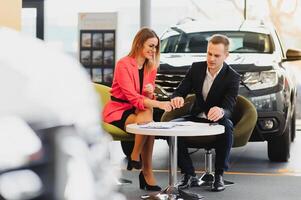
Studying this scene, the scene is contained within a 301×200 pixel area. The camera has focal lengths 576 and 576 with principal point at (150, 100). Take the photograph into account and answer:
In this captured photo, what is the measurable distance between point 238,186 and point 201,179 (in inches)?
11.6

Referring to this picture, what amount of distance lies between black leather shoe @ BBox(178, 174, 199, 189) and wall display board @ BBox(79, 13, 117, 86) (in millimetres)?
3976

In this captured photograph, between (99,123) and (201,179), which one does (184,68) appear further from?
(99,123)

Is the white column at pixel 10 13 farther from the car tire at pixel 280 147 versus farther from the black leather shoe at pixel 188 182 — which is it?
the car tire at pixel 280 147

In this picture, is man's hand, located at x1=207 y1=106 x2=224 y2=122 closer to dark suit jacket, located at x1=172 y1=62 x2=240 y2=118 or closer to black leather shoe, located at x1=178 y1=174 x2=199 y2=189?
dark suit jacket, located at x1=172 y1=62 x2=240 y2=118

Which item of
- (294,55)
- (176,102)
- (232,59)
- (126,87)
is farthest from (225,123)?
(294,55)

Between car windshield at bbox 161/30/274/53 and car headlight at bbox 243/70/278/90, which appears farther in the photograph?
car windshield at bbox 161/30/274/53

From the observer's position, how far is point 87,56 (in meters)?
8.34

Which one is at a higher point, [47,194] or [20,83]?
[20,83]

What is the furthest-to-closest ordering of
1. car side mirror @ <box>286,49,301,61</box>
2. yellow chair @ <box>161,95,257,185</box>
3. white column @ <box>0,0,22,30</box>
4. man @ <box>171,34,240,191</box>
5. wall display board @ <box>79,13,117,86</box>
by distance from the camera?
wall display board @ <box>79,13,117,86</box>, car side mirror @ <box>286,49,301,61</box>, yellow chair @ <box>161,95,257,185</box>, man @ <box>171,34,240,191</box>, white column @ <box>0,0,22,30</box>

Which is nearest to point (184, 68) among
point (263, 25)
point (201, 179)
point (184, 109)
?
point (184, 109)

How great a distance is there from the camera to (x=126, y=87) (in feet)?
13.8

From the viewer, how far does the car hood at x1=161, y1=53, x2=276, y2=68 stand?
5.21 metres

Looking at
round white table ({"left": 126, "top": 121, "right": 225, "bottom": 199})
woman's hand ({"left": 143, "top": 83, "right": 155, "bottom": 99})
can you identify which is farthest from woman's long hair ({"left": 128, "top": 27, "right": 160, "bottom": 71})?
round white table ({"left": 126, "top": 121, "right": 225, "bottom": 199})

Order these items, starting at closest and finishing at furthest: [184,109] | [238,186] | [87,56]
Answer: [238,186], [184,109], [87,56]
